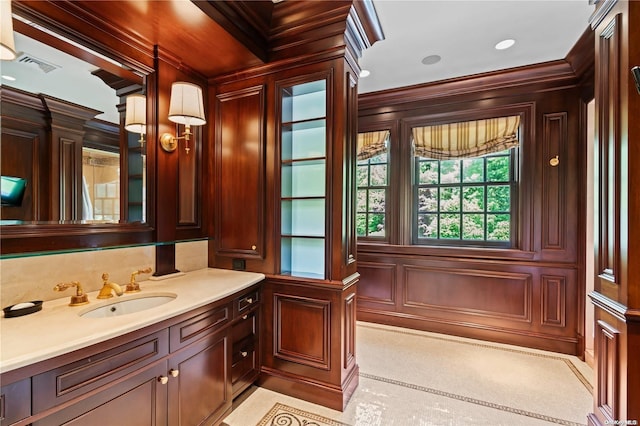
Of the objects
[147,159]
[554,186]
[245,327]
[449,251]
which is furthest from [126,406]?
[554,186]

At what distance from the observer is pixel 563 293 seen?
117 inches

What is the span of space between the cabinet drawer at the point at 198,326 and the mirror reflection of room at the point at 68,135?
2.95ft

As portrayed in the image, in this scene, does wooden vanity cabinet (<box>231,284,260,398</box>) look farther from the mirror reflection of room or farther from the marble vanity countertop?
the mirror reflection of room

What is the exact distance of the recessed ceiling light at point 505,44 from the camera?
2.54 m

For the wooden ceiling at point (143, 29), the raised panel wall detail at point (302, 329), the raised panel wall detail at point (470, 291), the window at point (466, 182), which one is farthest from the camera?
the window at point (466, 182)

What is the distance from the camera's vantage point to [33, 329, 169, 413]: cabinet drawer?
104 centimetres

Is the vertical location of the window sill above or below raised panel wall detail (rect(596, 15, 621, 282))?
below

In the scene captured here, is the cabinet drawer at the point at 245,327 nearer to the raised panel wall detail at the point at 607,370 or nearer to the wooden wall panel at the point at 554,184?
the raised panel wall detail at the point at 607,370

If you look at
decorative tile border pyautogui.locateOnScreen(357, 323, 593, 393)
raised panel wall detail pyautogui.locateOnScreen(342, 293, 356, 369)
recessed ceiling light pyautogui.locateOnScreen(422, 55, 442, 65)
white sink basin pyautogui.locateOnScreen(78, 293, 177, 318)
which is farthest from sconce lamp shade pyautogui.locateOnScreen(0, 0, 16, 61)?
decorative tile border pyautogui.locateOnScreen(357, 323, 593, 393)

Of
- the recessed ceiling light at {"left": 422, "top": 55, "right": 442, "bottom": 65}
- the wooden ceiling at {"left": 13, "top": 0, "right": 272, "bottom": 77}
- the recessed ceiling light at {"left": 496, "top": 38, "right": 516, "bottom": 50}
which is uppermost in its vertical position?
the recessed ceiling light at {"left": 422, "top": 55, "right": 442, "bottom": 65}

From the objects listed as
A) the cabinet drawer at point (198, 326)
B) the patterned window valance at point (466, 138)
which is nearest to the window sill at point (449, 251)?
the patterned window valance at point (466, 138)

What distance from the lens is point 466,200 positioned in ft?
11.5

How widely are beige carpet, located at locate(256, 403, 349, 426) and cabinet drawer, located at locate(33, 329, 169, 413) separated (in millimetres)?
1004

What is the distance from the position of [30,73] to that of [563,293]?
465 centimetres
